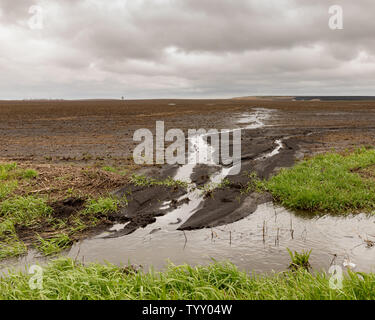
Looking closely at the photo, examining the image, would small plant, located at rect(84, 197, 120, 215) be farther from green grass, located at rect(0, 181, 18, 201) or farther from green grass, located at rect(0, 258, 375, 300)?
green grass, located at rect(0, 258, 375, 300)

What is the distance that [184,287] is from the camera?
441 cm

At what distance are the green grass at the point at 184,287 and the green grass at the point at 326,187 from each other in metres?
4.42

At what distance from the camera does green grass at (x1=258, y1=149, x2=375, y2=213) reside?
339 inches

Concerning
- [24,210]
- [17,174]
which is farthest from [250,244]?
[17,174]

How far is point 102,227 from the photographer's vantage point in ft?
24.9

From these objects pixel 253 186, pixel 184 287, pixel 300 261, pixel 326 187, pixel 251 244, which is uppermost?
pixel 326 187

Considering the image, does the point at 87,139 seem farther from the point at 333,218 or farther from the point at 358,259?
the point at 358,259

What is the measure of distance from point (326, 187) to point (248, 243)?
4.42 m

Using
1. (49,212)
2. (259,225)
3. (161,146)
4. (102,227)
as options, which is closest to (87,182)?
(49,212)

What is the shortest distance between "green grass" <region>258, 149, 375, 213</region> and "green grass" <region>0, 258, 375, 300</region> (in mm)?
4425

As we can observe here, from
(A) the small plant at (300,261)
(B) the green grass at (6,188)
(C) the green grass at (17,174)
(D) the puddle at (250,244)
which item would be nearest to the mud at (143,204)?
(D) the puddle at (250,244)

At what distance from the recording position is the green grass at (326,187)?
861cm

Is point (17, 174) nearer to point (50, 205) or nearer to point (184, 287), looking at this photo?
point (50, 205)

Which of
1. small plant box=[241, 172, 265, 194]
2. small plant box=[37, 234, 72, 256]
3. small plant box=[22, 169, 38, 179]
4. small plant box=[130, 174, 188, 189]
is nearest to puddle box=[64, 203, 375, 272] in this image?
small plant box=[37, 234, 72, 256]
